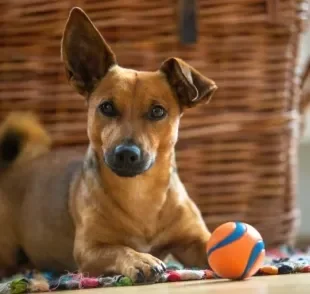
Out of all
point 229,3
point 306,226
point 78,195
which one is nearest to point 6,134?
point 78,195

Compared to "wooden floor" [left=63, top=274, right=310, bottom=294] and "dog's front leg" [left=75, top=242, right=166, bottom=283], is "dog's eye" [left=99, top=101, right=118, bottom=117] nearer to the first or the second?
"dog's front leg" [left=75, top=242, right=166, bottom=283]

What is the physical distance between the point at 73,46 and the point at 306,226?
158 cm

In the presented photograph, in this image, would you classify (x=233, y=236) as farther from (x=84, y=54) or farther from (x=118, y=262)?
(x=84, y=54)

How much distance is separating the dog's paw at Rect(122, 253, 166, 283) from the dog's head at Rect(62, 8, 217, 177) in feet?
0.67

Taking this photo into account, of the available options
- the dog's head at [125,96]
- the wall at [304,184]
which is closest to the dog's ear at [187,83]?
the dog's head at [125,96]

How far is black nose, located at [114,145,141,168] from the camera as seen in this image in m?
1.51

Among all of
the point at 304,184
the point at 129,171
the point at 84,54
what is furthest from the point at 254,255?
the point at 304,184

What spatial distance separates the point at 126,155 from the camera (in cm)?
151

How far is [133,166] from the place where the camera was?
153 centimetres

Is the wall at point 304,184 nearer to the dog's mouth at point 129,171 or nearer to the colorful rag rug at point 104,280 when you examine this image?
the colorful rag rug at point 104,280

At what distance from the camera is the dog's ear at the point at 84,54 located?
1659 millimetres

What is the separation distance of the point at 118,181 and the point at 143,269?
13.7 inches

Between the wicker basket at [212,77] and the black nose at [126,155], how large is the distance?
1.94 ft

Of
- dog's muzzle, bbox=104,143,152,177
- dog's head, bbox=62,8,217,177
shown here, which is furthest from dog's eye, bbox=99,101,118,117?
dog's muzzle, bbox=104,143,152,177
